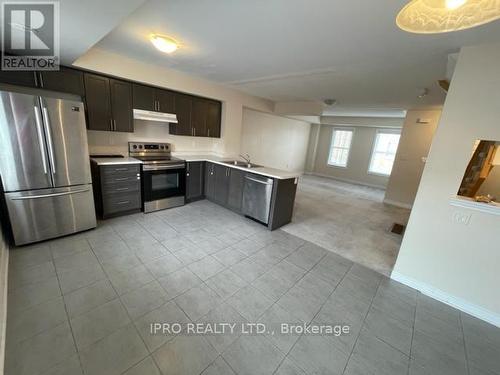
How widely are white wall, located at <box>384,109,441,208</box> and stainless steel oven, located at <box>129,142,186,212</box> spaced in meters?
5.59

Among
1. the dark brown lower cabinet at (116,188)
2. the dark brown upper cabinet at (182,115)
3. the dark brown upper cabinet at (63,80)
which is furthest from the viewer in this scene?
the dark brown upper cabinet at (182,115)

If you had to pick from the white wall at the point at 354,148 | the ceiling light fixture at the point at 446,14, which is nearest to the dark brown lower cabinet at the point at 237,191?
the ceiling light fixture at the point at 446,14

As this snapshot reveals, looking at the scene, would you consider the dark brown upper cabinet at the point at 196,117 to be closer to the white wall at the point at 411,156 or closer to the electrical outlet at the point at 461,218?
the electrical outlet at the point at 461,218

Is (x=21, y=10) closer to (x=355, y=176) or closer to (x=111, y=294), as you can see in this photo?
(x=111, y=294)

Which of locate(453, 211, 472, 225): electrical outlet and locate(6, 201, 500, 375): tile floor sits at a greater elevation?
locate(453, 211, 472, 225): electrical outlet

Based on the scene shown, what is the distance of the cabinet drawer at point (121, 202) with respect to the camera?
3211mm

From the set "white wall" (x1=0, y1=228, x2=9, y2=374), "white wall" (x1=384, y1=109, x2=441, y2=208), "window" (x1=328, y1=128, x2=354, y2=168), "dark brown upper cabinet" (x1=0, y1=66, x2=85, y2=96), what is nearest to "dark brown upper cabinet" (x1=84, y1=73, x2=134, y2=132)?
"dark brown upper cabinet" (x1=0, y1=66, x2=85, y2=96)

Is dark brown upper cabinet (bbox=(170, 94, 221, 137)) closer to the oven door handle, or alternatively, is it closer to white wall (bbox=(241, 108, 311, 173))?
the oven door handle

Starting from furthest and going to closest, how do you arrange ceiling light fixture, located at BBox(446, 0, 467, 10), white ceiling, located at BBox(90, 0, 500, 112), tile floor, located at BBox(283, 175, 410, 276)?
tile floor, located at BBox(283, 175, 410, 276) < white ceiling, located at BBox(90, 0, 500, 112) < ceiling light fixture, located at BBox(446, 0, 467, 10)

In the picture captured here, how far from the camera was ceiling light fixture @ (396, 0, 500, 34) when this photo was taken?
3.77 feet

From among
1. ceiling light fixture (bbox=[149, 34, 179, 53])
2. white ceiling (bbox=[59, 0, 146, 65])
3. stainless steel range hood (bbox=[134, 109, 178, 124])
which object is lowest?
stainless steel range hood (bbox=[134, 109, 178, 124])

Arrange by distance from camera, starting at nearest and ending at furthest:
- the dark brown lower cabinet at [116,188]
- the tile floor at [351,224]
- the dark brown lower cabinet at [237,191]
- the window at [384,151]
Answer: the tile floor at [351,224] < the dark brown lower cabinet at [116,188] < the dark brown lower cabinet at [237,191] < the window at [384,151]

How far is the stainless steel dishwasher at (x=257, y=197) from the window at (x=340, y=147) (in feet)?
20.1

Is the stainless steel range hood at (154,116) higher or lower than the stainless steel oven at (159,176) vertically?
higher
